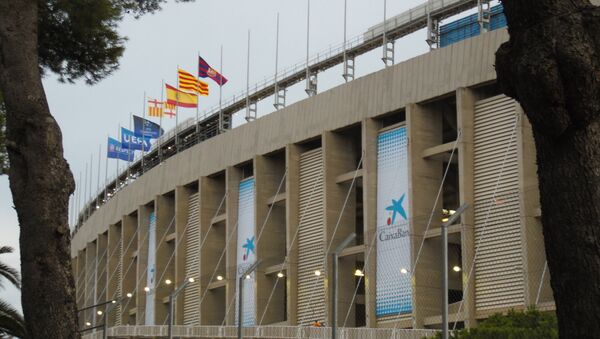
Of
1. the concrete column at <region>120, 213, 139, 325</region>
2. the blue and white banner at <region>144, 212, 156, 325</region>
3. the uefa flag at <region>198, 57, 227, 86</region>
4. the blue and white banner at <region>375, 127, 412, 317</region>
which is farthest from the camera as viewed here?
the concrete column at <region>120, 213, 139, 325</region>

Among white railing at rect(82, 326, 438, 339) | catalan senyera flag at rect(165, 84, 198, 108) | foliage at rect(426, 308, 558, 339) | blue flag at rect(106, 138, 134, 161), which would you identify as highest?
catalan senyera flag at rect(165, 84, 198, 108)

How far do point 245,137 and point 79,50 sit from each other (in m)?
33.4

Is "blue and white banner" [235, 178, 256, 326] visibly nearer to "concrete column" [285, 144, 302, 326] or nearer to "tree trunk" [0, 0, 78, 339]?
"concrete column" [285, 144, 302, 326]

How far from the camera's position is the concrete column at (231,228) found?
173 ft

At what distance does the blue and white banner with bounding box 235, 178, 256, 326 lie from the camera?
50969mm

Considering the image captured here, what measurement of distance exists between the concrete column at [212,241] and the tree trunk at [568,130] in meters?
46.1

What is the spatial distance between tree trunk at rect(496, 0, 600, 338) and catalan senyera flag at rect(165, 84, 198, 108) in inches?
2172

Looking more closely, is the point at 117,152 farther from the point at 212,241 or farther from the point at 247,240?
the point at 247,240

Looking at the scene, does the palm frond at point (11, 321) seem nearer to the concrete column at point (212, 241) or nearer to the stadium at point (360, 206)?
the stadium at point (360, 206)

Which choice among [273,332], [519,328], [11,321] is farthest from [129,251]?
[519,328]

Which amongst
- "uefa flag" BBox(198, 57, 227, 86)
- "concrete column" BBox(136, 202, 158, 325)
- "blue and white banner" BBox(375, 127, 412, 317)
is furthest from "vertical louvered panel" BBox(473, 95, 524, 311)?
"concrete column" BBox(136, 202, 158, 325)

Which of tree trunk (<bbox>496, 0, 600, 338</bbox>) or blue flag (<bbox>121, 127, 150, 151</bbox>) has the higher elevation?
blue flag (<bbox>121, 127, 150, 151</bbox>)

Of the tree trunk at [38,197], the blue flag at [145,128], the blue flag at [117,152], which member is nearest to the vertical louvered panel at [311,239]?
the blue flag at [145,128]

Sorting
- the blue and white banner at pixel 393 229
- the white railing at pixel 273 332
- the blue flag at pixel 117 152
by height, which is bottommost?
the white railing at pixel 273 332
